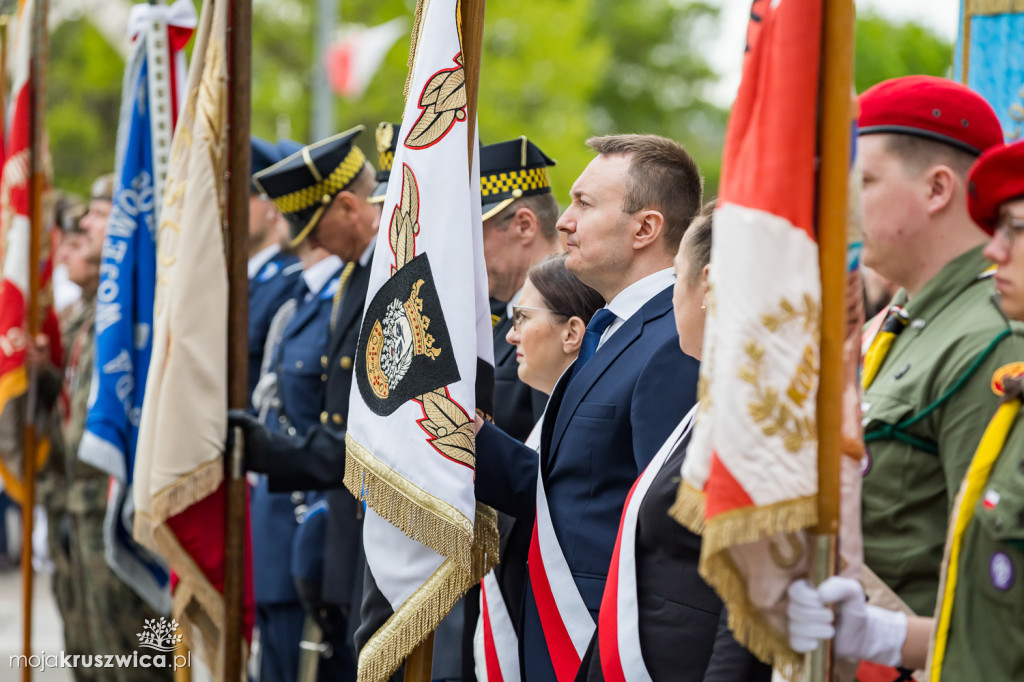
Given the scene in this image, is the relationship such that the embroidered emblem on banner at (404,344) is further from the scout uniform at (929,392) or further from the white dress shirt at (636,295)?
the scout uniform at (929,392)

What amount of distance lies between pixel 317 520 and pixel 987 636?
3.10m

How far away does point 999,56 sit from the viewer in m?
3.34

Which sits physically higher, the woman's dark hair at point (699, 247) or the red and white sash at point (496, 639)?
the woman's dark hair at point (699, 247)

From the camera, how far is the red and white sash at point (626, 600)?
232 centimetres

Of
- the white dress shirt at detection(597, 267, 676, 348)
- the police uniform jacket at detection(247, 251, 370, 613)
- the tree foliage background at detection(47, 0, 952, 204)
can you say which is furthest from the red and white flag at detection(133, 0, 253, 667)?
the tree foliage background at detection(47, 0, 952, 204)

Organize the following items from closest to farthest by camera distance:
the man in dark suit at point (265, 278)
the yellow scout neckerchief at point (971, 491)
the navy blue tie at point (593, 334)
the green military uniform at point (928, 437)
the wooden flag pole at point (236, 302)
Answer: the yellow scout neckerchief at point (971, 491)
the green military uniform at point (928, 437)
the navy blue tie at point (593, 334)
the wooden flag pole at point (236, 302)
the man in dark suit at point (265, 278)

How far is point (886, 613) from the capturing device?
1.96 meters

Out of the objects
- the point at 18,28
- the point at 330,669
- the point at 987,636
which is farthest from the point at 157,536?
the point at 18,28

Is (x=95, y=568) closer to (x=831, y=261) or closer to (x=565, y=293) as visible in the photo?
(x=565, y=293)

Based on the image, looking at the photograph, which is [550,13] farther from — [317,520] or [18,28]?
[317,520]

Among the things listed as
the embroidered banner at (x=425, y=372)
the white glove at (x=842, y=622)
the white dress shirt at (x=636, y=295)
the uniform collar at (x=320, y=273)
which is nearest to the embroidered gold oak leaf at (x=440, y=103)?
the embroidered banner at (x=425, y=372)

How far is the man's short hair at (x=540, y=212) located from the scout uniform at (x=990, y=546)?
2.19 meters

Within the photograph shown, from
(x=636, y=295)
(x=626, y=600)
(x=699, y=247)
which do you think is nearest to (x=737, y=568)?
(x=626, y=600)

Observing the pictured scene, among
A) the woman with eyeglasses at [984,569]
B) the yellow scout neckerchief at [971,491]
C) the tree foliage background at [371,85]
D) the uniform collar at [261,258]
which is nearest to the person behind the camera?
the woman with eyeglasses at [984,569]
